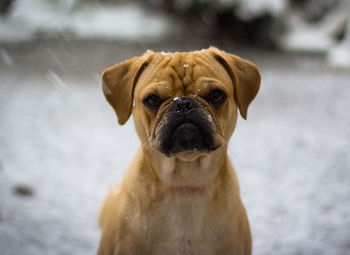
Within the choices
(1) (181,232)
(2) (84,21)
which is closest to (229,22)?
(2) (84,21)

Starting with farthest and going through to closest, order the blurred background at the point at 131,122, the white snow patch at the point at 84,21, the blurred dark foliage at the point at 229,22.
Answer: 1. the white snow patch at the point at 84,21
2. the blurred dark foliage at the point at 229,22
3. the blurred background at the point at 131,122

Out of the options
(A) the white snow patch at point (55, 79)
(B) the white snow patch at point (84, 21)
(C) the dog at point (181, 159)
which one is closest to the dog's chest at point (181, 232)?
(C) the dog at point (181, 159)

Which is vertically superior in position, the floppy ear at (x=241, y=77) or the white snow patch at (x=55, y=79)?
the white snow patch at (x=55, y=79)

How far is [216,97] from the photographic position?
194 centimetres

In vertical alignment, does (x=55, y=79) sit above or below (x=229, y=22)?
below

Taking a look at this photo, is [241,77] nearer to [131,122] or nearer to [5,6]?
[131,122]

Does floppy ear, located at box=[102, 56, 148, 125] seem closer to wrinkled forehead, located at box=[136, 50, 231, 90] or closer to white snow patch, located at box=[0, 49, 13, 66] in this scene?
wrinkled forehead, located at box=[136, 50, 231, 90]

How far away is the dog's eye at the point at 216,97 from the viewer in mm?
1923

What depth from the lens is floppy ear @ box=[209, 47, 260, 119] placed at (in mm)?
2043

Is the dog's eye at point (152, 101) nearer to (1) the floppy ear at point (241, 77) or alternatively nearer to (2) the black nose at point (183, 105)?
(2) the black nose at point (183, 105)

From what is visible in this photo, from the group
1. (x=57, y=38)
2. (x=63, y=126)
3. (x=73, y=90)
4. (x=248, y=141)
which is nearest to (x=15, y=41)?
(x=57, y=38)

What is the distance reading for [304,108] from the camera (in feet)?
19.1

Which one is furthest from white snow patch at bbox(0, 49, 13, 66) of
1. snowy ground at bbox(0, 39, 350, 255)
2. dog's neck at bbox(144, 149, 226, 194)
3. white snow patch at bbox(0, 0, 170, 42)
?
dog's neck at bbox(144, 149, 226, 194)

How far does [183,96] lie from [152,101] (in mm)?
174
